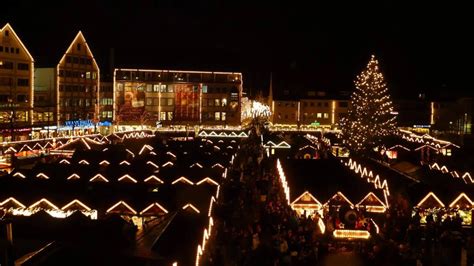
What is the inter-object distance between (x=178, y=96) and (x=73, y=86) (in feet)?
53.6

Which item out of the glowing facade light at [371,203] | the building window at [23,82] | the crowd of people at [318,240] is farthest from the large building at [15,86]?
the glowing facade light at [371,203]

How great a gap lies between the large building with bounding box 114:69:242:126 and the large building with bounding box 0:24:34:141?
1878 cm

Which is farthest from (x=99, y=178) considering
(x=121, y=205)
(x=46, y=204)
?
(x=121, y=205)

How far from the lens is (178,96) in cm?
6281

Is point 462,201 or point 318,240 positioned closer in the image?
point 318,240

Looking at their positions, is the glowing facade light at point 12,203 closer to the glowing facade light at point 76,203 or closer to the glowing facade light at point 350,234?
the glowing facade light at point 76,203

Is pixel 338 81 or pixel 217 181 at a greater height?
pixel 338 81

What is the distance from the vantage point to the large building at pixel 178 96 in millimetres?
60562

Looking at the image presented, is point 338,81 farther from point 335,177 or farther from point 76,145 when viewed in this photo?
point 335,177

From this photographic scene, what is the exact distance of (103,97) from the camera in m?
58.5

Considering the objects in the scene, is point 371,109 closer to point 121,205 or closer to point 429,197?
point 429,197

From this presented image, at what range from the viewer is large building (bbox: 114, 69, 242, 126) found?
60562mm

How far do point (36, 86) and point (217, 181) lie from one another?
104ft

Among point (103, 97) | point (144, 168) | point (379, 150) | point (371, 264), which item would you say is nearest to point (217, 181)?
point (144, 168)
